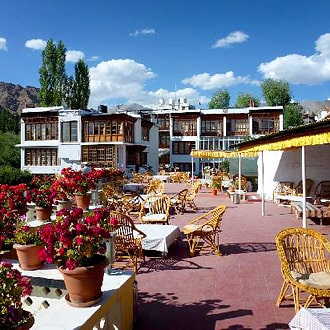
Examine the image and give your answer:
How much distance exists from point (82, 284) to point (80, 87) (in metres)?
49.0

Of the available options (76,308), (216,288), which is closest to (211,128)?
(216,288)

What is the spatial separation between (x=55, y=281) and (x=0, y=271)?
145 centimetres

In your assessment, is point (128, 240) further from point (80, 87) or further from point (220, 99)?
point (220, 99)

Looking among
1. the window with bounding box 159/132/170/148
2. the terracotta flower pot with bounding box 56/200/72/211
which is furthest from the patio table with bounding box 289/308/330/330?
the window with bounding box 159/132/170/148

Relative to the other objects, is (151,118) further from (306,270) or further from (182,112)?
(306,270)

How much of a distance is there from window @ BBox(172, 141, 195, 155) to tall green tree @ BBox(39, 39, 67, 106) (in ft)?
54.9

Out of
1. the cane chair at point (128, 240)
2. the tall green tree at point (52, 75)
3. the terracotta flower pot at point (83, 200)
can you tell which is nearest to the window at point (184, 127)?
the tall green tree at point (52, 75)

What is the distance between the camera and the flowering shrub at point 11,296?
2400mm

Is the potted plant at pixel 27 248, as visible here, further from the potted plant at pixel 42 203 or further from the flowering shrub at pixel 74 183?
the flowering shrub at pixel 74 183

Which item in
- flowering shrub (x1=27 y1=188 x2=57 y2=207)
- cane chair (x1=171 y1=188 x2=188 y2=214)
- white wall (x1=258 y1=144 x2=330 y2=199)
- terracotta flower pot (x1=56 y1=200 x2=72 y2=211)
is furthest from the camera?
white wall (x1=258 y1=144 x2=330 y2=199)

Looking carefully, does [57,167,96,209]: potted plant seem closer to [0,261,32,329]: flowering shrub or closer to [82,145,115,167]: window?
[0,261,32,329]: flowering shrub

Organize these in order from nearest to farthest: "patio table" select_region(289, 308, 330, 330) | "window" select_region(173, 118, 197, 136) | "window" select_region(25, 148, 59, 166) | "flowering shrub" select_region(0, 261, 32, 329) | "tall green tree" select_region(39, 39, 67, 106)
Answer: "flowering shrub" select_region(0, 261, 32, 329)
"patio table" select_region(289, 308, 330, 330)
"window" select_region(25, 148, 59, 166)
"tall green tree" select_region(39, 39, 67, 106)
"window" select_region(173, 118, 197, 136)

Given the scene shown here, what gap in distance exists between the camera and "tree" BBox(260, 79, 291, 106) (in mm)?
64938

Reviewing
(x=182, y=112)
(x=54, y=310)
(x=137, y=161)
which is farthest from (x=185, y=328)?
(x=182, y=112)
